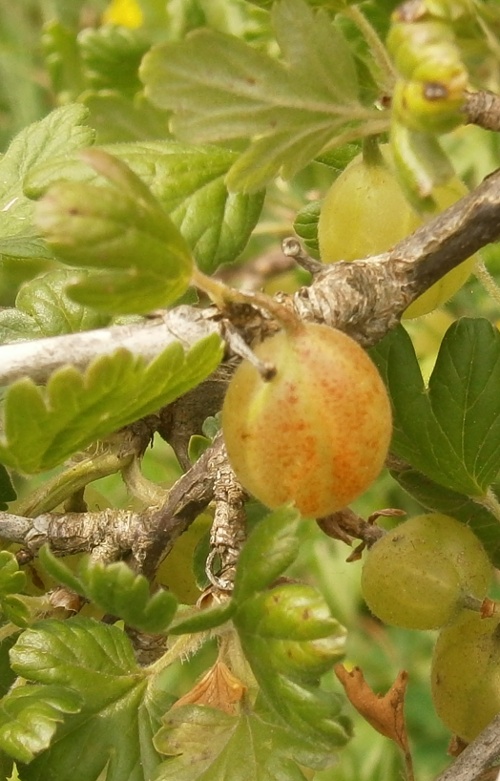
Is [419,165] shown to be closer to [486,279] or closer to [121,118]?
[486,279]

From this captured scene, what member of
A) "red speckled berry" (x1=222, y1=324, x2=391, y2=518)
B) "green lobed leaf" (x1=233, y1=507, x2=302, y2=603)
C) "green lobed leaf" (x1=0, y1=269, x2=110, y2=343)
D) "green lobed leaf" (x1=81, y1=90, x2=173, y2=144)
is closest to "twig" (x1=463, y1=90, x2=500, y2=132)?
"red speckled berry" (x1=222, y1=324, x2=391, y2=518)

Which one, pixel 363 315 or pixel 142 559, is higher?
pixel 363 315

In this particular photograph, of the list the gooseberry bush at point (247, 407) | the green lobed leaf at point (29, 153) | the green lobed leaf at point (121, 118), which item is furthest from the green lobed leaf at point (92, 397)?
the green lobed leaf at point (121, 118)

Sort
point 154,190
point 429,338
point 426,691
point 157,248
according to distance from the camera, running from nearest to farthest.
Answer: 1. point 157,248
2. point 154,190
3. point 429,338
4. point 426,691

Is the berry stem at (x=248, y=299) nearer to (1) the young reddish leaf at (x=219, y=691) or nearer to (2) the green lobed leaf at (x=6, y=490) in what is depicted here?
(1) the young reddish leaf at (x=219, y=691)

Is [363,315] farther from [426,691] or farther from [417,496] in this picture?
[426,691]

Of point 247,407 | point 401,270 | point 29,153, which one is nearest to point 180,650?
point 247,407

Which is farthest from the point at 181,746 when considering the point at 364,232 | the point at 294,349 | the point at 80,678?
the point at 364,232
